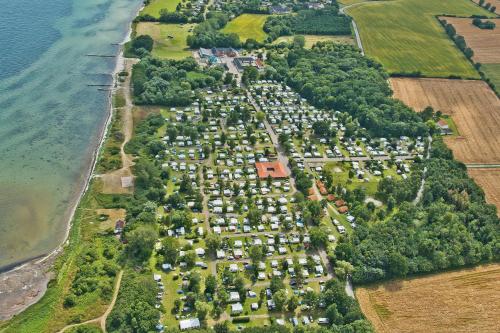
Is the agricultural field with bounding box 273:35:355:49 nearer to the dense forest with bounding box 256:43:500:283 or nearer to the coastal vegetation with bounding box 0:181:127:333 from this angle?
the dense forest with bounding box 256:43:500:283

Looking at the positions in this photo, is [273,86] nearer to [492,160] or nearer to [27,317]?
[492,160]

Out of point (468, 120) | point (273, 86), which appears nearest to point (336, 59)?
point (273, 86)

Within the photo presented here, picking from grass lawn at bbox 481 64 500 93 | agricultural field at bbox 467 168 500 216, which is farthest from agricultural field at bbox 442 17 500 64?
agricultural field at bbox 467 168 500 216

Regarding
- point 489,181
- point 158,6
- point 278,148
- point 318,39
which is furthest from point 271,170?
point 158,6

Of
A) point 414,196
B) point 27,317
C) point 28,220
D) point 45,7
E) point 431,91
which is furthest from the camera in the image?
point 45,7

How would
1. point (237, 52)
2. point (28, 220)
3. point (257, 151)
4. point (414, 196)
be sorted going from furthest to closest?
1. point (237, 52)
2. point (257, 151)
3. point (414, 196)
4. point (28, 220)

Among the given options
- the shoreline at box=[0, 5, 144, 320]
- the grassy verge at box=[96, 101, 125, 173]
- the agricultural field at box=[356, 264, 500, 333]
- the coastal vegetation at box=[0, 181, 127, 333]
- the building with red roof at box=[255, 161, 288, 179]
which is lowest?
the agricultural field at box=[356, 264, 500, 333]

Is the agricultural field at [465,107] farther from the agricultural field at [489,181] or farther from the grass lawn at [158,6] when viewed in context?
the grass lawn at [158,6]
